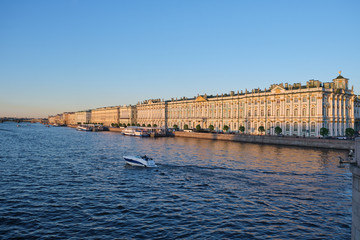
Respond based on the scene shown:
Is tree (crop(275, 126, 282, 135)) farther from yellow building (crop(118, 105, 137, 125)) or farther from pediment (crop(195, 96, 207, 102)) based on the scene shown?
yellow building (crop(118, 105, 137, 125))

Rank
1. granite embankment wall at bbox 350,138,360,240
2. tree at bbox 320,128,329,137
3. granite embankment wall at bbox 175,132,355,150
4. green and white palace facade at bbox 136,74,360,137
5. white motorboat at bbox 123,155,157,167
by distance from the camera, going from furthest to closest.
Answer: green and white palace facade at bbox 136,74,360,137 < tree at bbox 320,128,329,137 < granite embankment wall at bbox 175,132,355,150 < white motorboat at bbox 123,155,157,167 < granite embankment wall at bbox 350,138,360,240

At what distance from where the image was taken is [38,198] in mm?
20312

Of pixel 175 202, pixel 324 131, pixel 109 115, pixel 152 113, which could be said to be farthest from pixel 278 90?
pixel 109 115

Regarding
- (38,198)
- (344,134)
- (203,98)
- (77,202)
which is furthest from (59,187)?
(203,98)

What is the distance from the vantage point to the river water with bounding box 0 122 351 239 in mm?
15047

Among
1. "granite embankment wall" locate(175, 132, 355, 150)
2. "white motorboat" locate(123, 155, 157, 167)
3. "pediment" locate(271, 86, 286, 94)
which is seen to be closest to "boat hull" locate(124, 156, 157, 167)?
"white motorboat" locate(123, 155, 157, 167)

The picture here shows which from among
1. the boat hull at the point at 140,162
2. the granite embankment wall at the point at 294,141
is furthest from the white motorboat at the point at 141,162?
the granite embankment wall at the point at 294,141

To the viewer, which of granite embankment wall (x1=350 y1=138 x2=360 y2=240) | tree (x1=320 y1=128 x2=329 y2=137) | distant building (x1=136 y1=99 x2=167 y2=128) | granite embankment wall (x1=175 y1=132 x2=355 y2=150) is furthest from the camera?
→ distant building (x1=136 y1=99 x2=167 y2=128)

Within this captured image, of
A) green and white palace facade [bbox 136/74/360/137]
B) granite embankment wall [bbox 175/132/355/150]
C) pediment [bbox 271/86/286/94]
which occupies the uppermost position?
pediment [bbox 271/86/286/94]

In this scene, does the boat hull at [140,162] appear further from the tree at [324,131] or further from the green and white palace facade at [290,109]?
the green and white palace facade at [290,109]

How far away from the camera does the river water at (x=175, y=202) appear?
15047 mm

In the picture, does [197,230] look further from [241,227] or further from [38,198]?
[38,198]

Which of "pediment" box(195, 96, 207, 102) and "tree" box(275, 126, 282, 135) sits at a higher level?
"pediment" box(195, 96, 207, 102)

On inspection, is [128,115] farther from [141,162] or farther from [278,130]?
[141,162]
